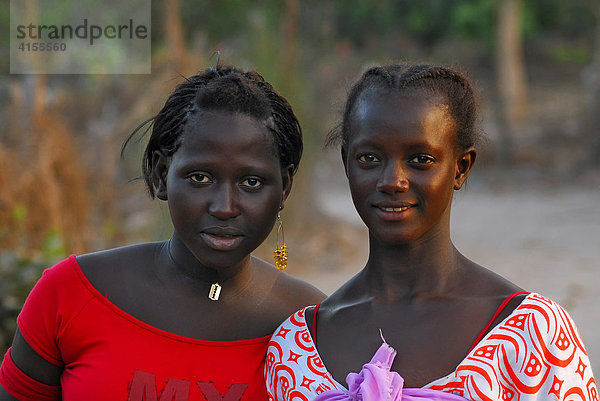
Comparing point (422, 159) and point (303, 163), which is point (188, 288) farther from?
point (303, 163)

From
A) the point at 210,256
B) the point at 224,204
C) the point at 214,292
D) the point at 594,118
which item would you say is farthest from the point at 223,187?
the point at 594,118

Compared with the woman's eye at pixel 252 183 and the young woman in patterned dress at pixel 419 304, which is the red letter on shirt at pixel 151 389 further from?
the woman's eye at pixel 252 183

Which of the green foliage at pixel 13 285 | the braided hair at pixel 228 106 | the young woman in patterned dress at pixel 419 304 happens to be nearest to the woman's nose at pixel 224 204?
the braided hair at pixel 228 106

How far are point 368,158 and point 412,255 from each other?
269 mm

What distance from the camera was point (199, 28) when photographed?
52.8 ft

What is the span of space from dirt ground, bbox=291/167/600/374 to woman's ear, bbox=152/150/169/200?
395cm

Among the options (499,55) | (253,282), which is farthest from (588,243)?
(499,55)

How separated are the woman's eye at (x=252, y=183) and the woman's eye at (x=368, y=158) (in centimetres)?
31

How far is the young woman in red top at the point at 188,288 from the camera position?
6.75 feet

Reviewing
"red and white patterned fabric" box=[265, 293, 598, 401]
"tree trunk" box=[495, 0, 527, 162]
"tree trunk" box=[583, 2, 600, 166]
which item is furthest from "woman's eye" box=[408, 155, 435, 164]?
"tree trunk" box=[495, 0, 527, 162]

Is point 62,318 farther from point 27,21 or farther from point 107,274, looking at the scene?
point 27,21

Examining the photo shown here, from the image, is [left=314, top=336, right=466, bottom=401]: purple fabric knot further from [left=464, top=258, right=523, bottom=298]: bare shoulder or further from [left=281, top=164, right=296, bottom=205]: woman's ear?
[left=281, top=164, right=296, bottom=205]: woman's ear

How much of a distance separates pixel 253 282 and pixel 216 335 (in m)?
0.21

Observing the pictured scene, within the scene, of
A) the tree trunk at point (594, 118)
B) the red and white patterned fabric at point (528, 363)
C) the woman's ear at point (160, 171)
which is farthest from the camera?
the tree trunk at point (594, 118)
